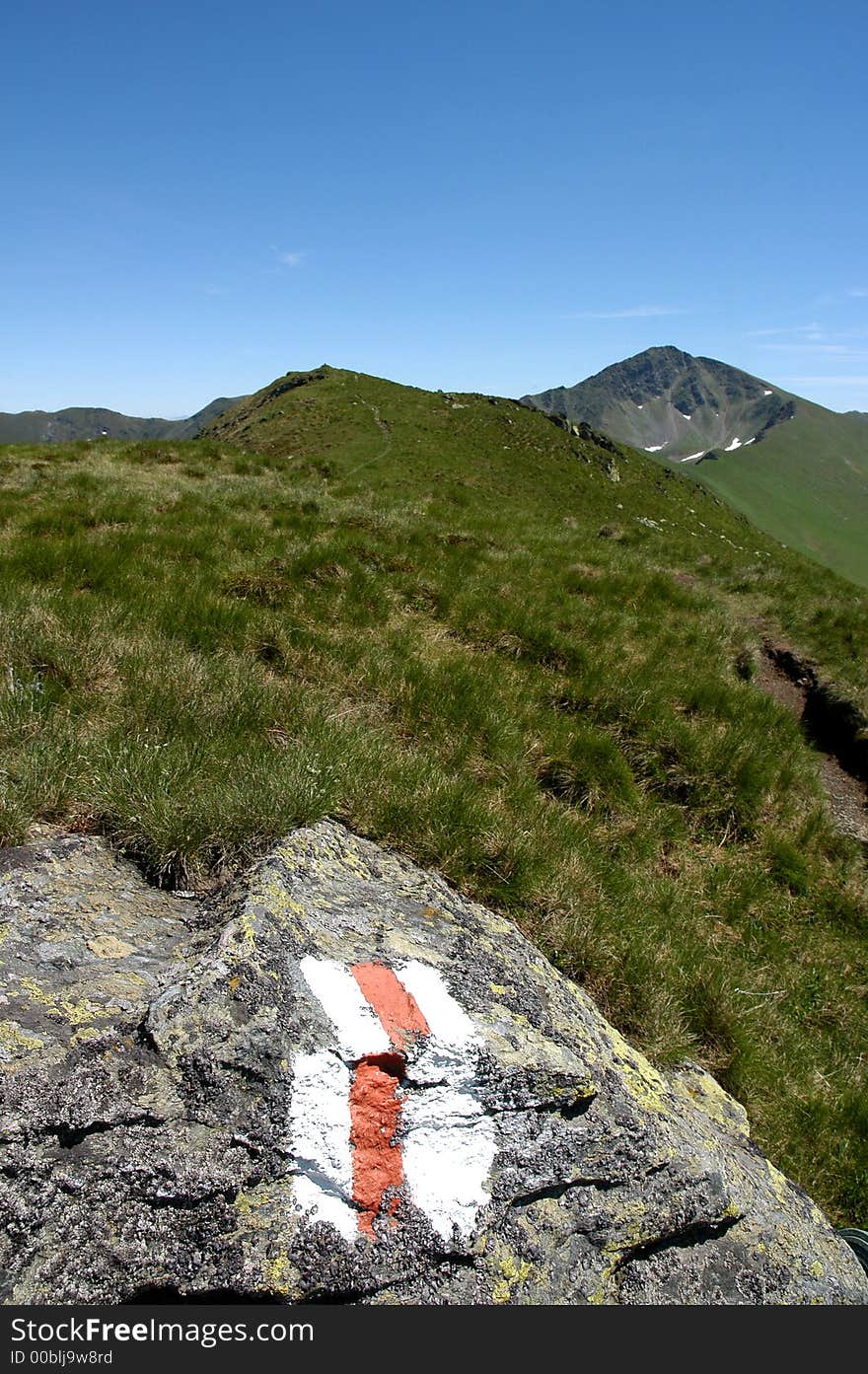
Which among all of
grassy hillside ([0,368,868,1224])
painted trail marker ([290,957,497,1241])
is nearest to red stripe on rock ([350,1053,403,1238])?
painted trail marker ([290,957,497,1241])

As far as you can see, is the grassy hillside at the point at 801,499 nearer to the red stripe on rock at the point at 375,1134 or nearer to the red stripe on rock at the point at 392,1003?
the red stripe on rock at the point at 392,1003

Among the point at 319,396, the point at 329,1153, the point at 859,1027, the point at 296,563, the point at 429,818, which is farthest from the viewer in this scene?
the point at 319,396

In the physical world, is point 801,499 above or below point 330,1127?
above

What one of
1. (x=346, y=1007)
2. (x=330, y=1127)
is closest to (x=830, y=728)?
(x=346, y=1007)

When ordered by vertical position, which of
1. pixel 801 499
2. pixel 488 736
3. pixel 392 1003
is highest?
pixel 801 499

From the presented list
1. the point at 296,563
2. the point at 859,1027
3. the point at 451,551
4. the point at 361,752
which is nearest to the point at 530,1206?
the point at 361,752

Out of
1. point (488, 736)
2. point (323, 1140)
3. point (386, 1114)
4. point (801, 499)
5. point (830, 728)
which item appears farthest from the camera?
point (801, 499)

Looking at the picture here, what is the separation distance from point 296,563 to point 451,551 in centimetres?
336

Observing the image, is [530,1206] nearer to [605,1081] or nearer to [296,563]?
[605,1081]

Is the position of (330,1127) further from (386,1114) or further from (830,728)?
(830,728)

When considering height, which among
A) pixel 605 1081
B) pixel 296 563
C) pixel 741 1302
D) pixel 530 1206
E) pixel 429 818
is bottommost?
pixel 741 1302

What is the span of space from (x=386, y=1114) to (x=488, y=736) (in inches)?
157

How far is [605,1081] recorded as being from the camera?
2652mm

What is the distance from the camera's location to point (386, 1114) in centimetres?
225
